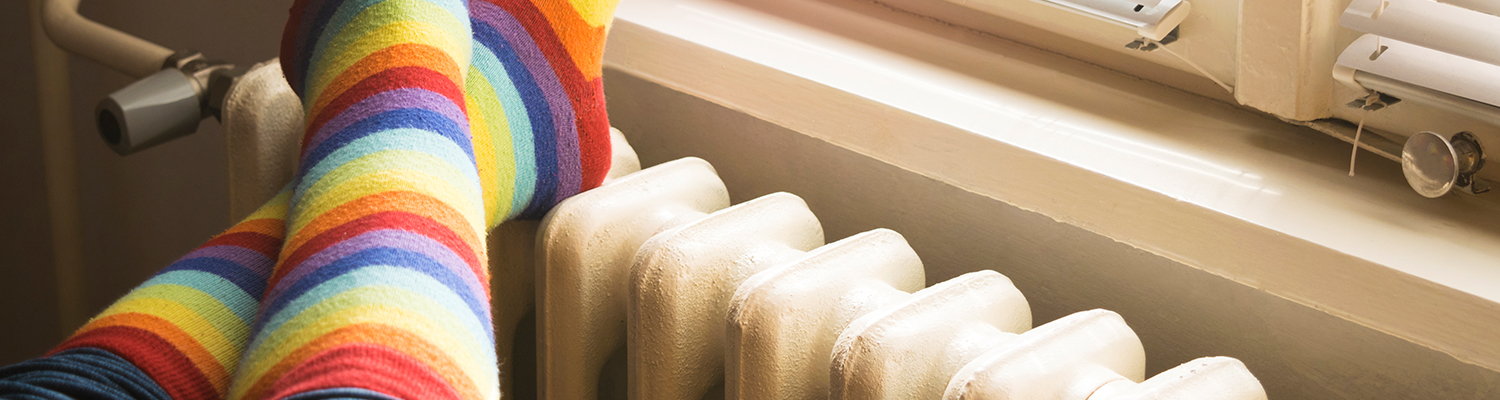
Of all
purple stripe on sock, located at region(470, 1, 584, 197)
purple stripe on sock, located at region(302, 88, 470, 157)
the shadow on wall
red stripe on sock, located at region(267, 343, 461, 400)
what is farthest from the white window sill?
the shadow on wall

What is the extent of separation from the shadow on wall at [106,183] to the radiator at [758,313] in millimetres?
646

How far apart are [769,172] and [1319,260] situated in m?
0.38

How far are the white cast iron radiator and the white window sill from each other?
0.07 m

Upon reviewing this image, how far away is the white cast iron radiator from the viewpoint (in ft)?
1.56

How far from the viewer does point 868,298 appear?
1.79 ft

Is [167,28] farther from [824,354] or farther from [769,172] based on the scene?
[824,354]

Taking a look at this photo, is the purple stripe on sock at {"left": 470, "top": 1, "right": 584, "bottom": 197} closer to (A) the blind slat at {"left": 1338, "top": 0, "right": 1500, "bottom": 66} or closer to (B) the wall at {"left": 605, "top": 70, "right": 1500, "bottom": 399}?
(B) the wall at {"left": 605, "top": 70, "right": 1500, "bottom": 399}

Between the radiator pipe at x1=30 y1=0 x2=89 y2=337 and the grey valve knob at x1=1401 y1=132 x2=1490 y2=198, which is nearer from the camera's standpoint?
the grey valve knob at x1=1401 y1=132 x2=1490 y2=198

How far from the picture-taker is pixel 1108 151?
60cm

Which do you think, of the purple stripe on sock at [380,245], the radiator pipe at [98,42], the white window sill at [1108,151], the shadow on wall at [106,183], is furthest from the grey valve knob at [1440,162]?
the shadow on wall at [106,183]

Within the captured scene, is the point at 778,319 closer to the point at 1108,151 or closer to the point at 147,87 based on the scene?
the point at 1108,151

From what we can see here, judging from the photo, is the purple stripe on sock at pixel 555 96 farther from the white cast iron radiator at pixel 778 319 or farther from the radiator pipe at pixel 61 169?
the radiator pipe at pixel 61 169

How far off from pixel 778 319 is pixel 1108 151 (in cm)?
23

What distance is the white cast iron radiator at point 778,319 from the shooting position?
48cm
